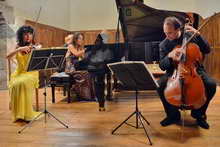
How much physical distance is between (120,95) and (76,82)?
1.05 m

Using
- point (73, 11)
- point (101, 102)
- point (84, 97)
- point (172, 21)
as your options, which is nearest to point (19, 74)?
point (101, 102)

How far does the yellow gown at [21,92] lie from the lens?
348 centimetres

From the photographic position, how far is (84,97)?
16.7ft

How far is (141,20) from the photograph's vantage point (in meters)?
4.41

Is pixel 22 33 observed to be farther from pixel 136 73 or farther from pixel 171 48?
pixel 171 48

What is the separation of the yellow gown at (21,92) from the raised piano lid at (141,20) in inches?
66.1

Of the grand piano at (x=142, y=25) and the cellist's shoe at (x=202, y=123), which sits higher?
the grand piano at (x=142, y=25)

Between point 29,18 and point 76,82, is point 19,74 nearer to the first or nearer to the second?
point 76,82

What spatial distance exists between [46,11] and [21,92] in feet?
17.9

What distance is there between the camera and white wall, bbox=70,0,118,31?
33.2 feet

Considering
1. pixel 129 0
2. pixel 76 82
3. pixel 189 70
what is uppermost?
pixel 129 0

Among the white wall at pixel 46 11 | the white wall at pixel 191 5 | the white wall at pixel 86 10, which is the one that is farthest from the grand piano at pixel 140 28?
the white wall at pixel 46 11

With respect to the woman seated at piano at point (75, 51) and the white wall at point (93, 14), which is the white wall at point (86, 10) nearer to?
the white wall at point (93, 14)

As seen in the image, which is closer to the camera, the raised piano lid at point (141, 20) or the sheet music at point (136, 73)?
the sheet music at point (136, 73)
